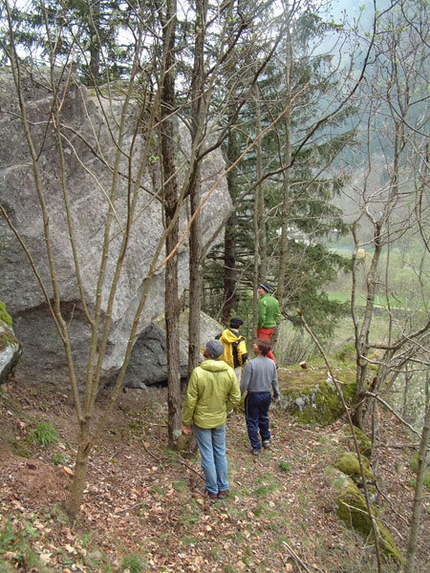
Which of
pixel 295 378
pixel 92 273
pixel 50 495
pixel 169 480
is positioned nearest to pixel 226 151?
pixel 295 378

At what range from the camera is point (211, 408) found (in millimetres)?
5727

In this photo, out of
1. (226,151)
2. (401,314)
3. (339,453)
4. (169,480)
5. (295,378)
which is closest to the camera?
(169,480)

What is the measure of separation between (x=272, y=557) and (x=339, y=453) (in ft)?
11.0

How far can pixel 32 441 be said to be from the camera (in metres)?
5.48

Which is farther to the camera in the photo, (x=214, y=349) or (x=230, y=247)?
(x=230, y=247)

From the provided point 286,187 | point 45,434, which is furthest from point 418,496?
point 286,187

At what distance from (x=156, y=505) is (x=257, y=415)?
2628mm

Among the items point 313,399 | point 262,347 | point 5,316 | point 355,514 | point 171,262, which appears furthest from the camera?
point 313,399

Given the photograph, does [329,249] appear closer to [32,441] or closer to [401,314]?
[401,314]

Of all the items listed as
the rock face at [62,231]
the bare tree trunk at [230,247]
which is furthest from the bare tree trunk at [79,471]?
the bare tree trunk at [230,247]

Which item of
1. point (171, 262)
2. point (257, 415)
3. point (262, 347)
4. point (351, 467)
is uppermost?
point (171, 262)

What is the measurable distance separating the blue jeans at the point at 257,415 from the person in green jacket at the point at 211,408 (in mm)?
1539

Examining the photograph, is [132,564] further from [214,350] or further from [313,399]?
[313,399]

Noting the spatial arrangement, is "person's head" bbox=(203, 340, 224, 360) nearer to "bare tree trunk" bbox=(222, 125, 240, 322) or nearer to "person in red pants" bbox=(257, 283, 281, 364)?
"person in red pants" bbox=(257, 283, 281, 364)
